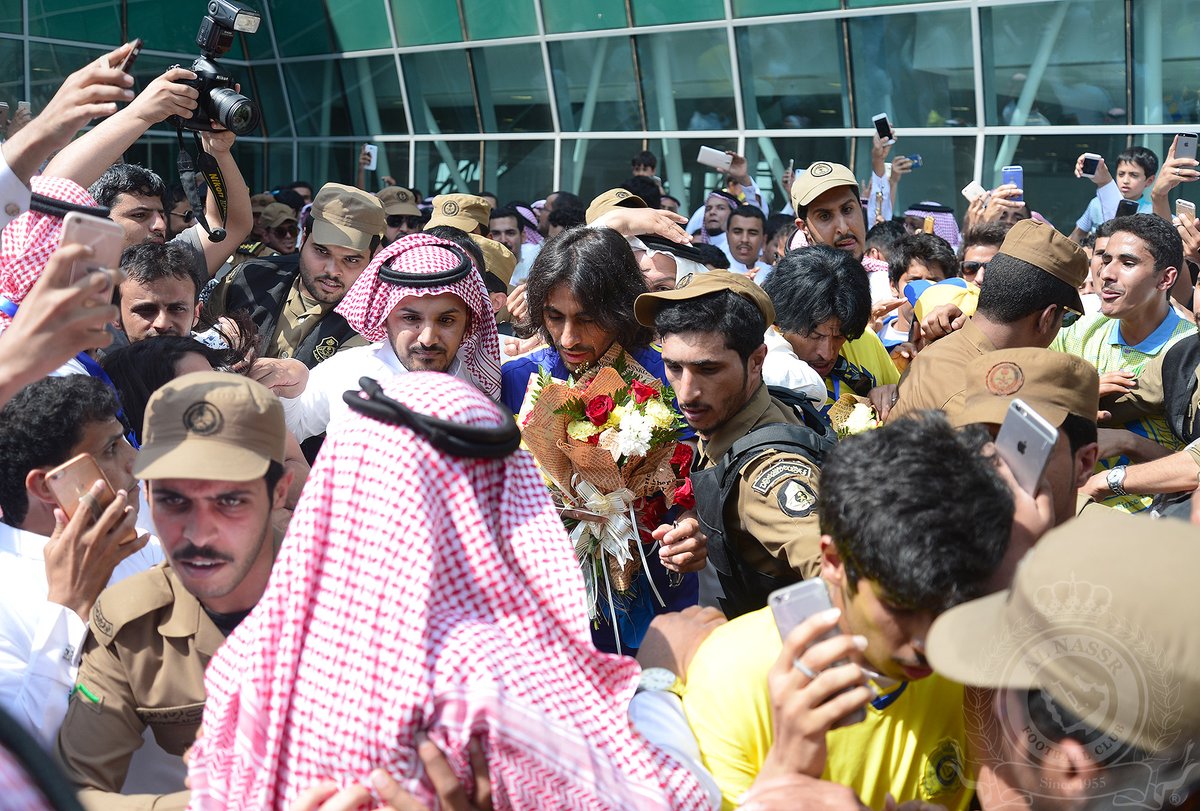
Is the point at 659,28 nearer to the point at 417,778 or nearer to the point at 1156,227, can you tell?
the point at 1156,227

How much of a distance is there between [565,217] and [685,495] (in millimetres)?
5648

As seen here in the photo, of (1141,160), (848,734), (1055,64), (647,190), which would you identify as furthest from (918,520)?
(1055,64)

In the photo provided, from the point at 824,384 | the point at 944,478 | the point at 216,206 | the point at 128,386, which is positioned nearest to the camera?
the point at 944,478

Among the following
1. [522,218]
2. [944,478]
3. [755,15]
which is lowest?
[522,218]

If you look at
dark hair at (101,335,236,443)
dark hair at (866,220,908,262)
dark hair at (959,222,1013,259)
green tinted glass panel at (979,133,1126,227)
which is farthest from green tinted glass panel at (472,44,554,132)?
dark hair at (101,335,236,443)

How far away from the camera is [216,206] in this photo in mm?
5227

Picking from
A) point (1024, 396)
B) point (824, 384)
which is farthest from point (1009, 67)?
point (1024, 396)

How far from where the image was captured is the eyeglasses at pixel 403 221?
802cm

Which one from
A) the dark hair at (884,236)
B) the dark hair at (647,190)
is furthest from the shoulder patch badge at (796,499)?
the dark hair at (647,190)

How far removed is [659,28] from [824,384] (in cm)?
1070

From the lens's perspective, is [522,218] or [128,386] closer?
[128,386]

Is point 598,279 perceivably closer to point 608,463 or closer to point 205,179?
point 608,463

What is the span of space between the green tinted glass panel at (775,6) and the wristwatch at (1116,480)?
10029 millimetres

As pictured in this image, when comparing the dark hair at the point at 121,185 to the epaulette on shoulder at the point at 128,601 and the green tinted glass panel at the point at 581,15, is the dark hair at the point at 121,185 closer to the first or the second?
the epaulette on shoulder at the point at 128,601
